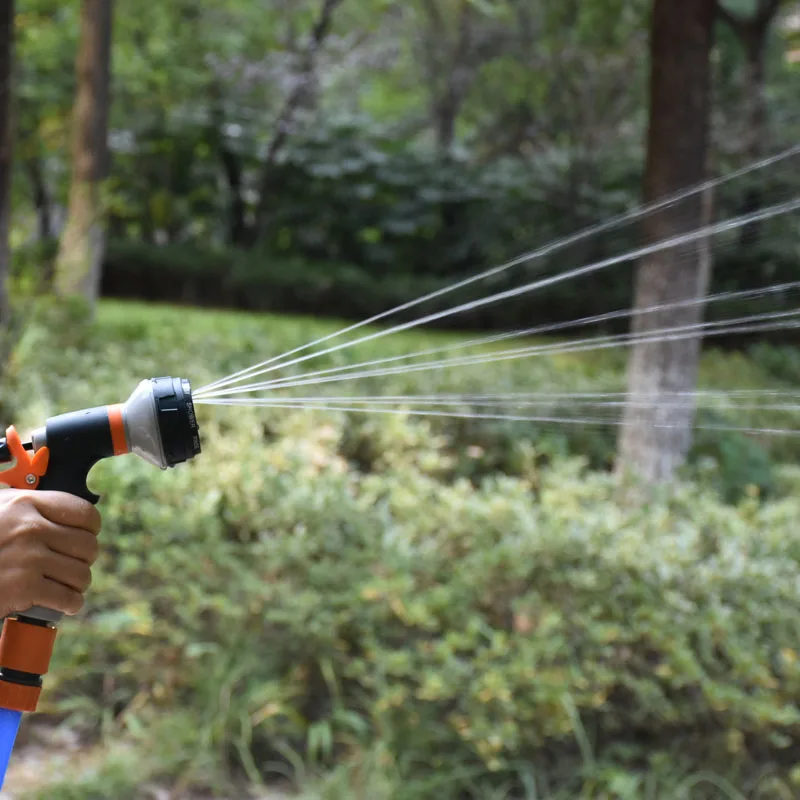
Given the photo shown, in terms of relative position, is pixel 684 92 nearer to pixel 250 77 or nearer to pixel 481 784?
pixel 481 784

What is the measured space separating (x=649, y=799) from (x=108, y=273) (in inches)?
545

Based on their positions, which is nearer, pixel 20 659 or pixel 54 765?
pixel 20 659

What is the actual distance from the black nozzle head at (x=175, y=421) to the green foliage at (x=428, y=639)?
2.00 meters

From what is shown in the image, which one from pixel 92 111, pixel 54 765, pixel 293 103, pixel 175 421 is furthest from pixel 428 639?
pixel 293 103

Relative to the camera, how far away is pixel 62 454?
130 cm

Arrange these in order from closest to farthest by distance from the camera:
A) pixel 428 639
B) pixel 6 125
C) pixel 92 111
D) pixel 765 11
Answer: pixel 428 639, pixel 6 125, pixel 92 111, pixel 765 11

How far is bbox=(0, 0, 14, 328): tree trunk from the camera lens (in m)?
6.05

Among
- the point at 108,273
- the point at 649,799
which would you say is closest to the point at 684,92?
the point at 649,799

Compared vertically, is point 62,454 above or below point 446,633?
above

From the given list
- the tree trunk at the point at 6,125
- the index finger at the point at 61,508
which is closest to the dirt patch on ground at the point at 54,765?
the index finger at the point at 61,508

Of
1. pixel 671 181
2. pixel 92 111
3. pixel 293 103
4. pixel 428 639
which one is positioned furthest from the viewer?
pixel 293 103

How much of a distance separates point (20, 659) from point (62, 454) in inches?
10.9

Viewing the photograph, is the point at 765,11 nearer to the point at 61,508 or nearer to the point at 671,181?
the point at 671,181

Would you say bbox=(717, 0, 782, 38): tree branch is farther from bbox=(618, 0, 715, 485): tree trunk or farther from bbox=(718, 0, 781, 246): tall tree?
bbox=(618, 0, 715, 485): tree trunk
